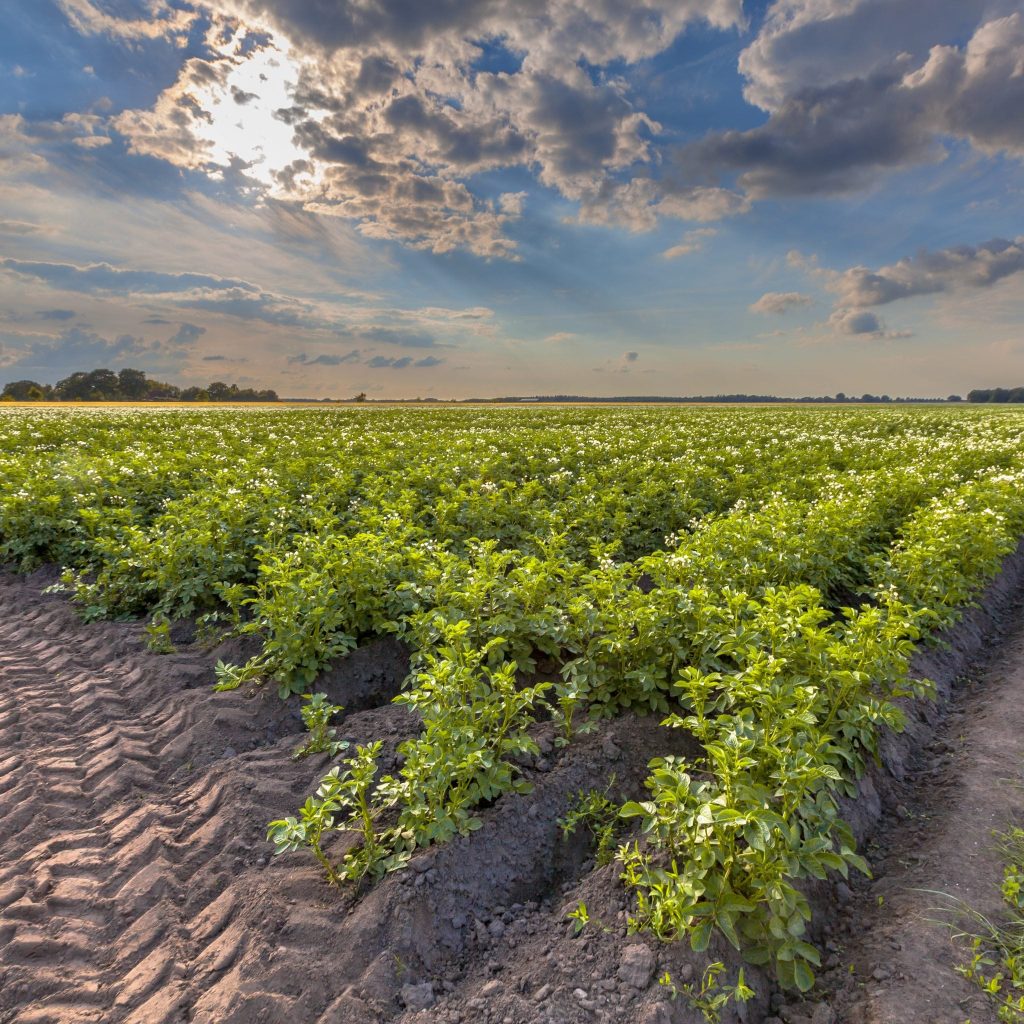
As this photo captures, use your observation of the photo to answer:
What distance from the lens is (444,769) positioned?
3.79m

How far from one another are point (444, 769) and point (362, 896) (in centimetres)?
85

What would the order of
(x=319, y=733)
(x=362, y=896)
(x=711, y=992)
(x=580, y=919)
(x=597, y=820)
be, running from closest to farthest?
(x=711, y=992), (x=580, y=919), (x=362, y=896), (x=597, y=820), (x=319, y=733)

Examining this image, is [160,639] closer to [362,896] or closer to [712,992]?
[362,896]

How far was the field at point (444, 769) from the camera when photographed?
309cm

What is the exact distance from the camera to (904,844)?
4.23 m

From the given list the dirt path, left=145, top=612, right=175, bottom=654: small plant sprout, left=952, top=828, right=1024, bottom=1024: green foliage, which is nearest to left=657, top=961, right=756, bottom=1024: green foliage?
the dirt path

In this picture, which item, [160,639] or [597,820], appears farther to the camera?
[160,639]

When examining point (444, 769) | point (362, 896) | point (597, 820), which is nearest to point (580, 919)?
point (597, 820)

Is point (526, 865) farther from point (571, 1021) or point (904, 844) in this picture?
point (904, 844)

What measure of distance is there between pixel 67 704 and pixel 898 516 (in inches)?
530

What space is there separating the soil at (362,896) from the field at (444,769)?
0.07 feet

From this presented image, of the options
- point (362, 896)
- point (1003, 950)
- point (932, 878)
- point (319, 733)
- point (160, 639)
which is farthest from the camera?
point (160, 639)

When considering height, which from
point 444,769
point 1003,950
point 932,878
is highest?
point 444,769

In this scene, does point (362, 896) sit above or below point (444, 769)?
below
